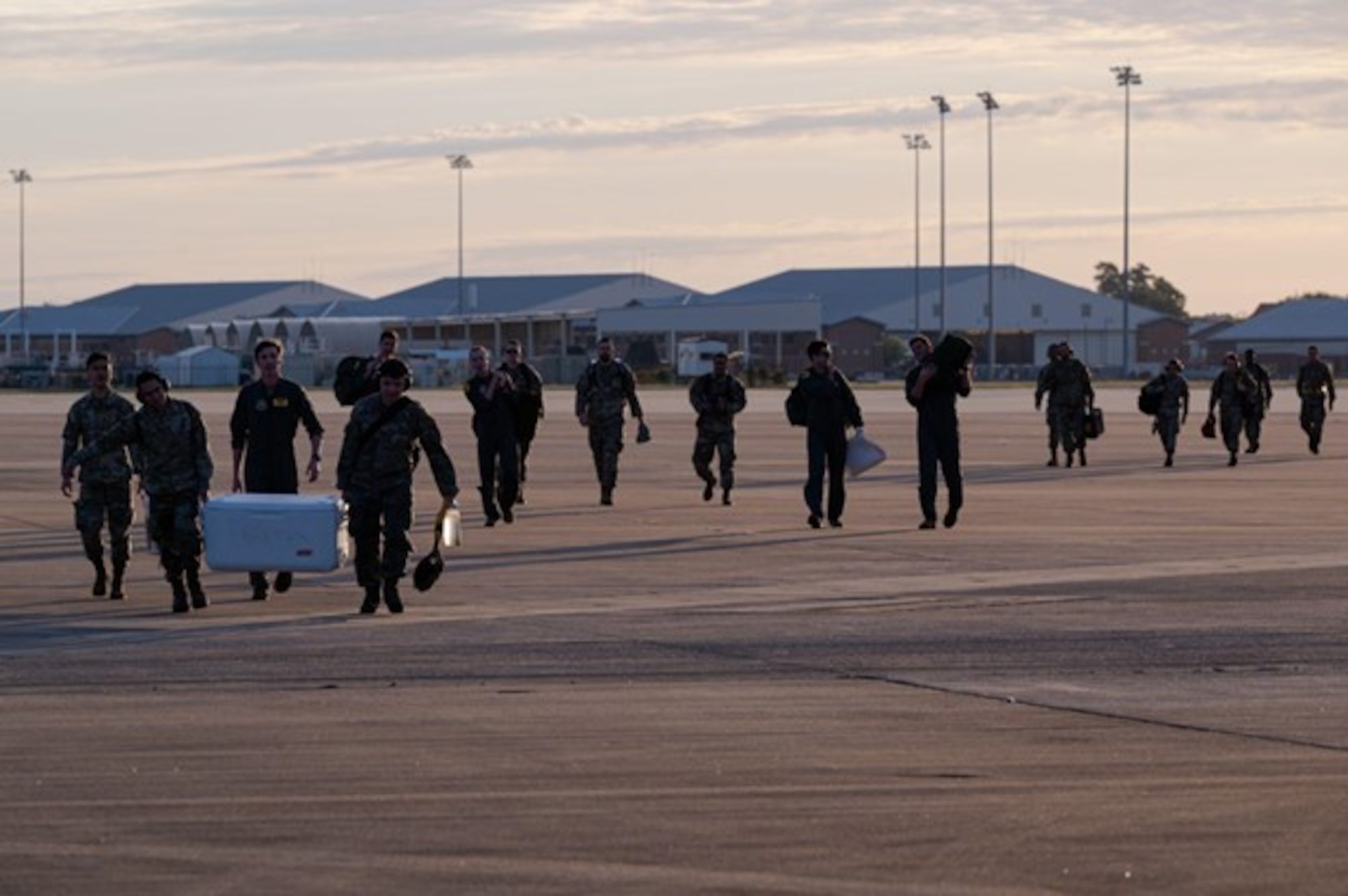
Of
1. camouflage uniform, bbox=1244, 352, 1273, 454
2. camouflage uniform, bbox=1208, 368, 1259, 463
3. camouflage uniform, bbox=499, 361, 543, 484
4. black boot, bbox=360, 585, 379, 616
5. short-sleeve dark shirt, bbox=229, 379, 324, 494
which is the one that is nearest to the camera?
black boot, bbox=360, 585, 379, 616

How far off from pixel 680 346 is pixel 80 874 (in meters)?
120

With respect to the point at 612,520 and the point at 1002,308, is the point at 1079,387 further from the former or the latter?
the point at 1002,308

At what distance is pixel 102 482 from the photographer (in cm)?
1955

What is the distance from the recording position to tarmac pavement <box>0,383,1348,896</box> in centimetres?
948

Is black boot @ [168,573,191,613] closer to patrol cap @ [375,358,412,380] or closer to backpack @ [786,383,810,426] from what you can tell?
patrol cap @ [375,358,412,380]

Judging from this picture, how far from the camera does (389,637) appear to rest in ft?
54.4

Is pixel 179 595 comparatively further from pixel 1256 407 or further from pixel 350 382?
pixel 1256 407

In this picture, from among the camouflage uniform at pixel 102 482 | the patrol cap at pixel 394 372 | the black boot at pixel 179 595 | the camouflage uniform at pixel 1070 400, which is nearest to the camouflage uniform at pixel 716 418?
the camouflage uniform at pixel 1070 400

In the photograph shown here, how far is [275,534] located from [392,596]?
0.94 m

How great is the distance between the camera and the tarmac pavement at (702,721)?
9484mm

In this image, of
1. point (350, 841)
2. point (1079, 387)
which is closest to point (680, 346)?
point (1079, 387)

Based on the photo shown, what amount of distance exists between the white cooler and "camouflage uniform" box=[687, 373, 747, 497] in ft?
36.7

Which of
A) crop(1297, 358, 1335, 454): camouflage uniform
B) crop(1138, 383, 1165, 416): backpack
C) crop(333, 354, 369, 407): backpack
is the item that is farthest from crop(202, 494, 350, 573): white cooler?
crop(1297, 358, 1335, 454): camouflage uniform

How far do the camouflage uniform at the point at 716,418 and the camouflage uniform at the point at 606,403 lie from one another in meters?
0.66
